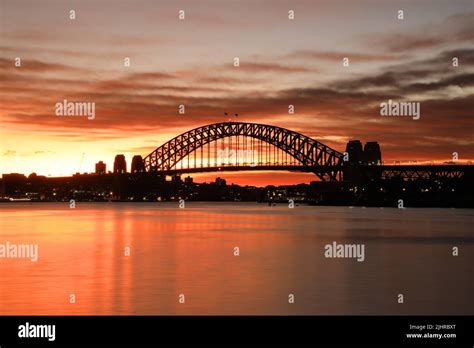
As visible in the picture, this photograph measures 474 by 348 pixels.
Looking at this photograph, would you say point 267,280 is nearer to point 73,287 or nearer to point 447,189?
point 73,287

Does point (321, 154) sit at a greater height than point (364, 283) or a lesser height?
greater

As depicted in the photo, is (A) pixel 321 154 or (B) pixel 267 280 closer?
(B) pixel 267 280

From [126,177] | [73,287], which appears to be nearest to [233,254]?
[73,287]

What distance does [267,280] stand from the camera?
26656mm

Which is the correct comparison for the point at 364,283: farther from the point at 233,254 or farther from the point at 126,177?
the point at 126,177

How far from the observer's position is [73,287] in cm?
2480

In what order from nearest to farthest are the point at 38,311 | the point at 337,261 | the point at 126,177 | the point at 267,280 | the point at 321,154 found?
the point at 38,311 < the point at 267,280 < the point at 337,261 < the point at 321,154 < the point at 126,177

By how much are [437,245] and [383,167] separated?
82.3 metres

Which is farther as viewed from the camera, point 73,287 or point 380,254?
point 380,254
